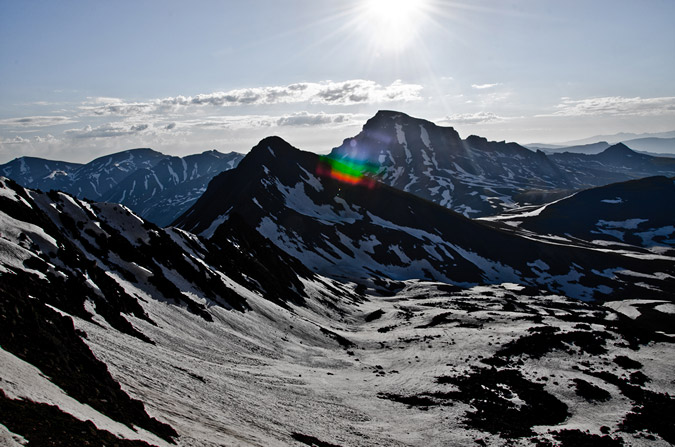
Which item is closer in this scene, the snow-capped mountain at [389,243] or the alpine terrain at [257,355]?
the alpine terrain at [257,355]

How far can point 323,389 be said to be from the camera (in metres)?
40.2

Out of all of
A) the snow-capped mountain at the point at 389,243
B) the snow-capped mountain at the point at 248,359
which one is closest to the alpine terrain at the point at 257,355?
the snow-capped mountain at the point at 248,359

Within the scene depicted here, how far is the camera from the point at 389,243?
544 feet

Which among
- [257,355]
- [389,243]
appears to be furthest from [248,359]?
[389,243]

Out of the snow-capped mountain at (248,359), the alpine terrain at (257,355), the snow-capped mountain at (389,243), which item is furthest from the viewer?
the snow-capped mountain at (389,243)

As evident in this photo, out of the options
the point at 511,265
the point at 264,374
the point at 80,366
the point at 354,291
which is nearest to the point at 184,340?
the point at 264,374

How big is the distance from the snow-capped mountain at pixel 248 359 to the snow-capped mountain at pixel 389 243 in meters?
60.8

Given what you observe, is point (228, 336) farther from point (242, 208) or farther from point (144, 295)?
point (242, 208)

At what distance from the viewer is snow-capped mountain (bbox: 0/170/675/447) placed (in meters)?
A: 19.8

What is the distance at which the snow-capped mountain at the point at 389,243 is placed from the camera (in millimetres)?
148000

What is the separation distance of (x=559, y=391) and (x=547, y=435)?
1216 centimetres

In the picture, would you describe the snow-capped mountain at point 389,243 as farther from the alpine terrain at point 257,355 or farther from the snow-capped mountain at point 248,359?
the snow-capped mountain at point 248,359

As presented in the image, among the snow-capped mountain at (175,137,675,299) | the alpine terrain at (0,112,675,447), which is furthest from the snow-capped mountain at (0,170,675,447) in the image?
the snow-capped mountain at (175,137,675,299)

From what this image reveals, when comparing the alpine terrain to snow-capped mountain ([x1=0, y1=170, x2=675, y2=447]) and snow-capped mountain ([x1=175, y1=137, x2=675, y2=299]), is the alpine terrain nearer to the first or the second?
snow-capped mountain ([x1=0, y1=170, x2=675, y2=447])
